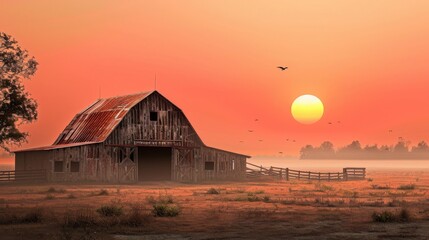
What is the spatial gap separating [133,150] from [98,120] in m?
6.88

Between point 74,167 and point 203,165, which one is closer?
point 74,167

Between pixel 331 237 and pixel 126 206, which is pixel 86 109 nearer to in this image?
pixel 126 206

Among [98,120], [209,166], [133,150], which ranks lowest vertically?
[209,166]

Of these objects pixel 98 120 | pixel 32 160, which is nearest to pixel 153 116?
pixel 98 120

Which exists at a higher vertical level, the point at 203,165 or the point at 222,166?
the point at 203,165

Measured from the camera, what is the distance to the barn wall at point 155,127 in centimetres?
6359

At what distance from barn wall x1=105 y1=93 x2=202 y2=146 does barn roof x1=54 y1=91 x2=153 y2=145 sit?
69 cm

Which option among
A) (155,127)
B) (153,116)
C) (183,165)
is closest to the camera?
(155,127)

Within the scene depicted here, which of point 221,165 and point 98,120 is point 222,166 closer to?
point 221,165

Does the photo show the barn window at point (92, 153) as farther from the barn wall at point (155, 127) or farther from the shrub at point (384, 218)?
the shrub at point (384, 218)

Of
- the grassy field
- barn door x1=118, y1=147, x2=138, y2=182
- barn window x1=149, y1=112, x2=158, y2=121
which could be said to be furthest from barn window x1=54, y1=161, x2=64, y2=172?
the grassy field

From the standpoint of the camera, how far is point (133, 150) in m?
63.4

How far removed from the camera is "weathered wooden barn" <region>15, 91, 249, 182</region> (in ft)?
203

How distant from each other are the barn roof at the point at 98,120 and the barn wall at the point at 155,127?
27.3 inches
